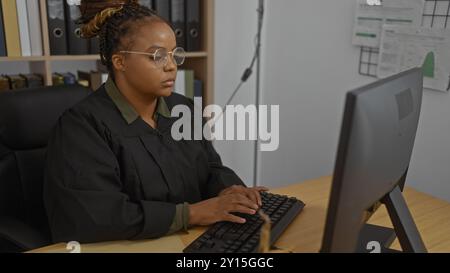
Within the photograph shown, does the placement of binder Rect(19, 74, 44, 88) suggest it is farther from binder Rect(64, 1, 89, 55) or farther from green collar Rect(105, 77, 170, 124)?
green collar Rect(105, 77, 170, 124)

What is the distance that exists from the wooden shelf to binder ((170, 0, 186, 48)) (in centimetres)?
9

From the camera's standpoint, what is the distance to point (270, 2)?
7.39 feet

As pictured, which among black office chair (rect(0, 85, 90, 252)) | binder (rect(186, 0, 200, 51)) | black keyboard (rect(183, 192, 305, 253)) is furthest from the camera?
binder (rect(186, 0, 200, 51))

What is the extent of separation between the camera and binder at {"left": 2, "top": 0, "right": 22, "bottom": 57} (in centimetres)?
168

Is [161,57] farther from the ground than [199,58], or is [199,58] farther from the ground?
[161,57]

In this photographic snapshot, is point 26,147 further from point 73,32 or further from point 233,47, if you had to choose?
point 233,47

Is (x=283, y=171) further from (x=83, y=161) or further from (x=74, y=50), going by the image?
(x=83, y=161)

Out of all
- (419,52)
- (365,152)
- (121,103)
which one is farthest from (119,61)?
(419,52)

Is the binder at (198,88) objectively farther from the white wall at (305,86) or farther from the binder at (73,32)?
the binder at (73,32)

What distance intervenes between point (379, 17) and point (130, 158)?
1.12 meters

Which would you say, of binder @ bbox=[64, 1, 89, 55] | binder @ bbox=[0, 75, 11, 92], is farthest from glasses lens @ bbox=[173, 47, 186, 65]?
binder @ bbox=[0, 75, 11, 92]

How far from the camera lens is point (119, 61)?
3.97 feet

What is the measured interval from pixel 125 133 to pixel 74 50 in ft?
2.75

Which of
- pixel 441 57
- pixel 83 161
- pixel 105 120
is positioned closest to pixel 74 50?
pixel 105 120
